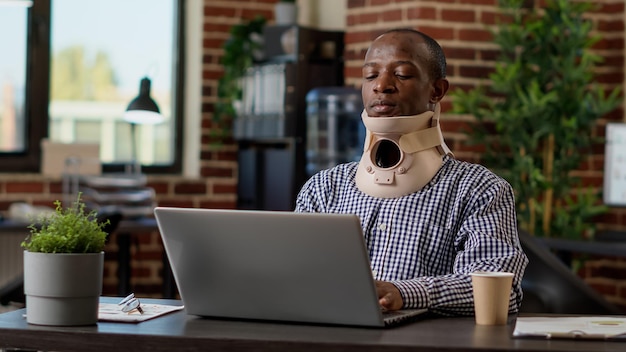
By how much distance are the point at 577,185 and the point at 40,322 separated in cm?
339

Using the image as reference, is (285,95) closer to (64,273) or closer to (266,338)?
(64,273)

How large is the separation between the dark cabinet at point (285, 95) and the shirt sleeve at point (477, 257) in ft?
10.3

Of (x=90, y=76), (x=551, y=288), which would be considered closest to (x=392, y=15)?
(x=551, y=288)

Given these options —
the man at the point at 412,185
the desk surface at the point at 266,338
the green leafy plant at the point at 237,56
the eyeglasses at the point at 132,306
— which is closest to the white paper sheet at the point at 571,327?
the desk surface at the point at 266,338

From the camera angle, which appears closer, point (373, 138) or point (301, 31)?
point (373, 138)

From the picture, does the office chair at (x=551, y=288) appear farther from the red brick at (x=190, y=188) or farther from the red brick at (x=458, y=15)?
the red brick at (x=190, y=188)

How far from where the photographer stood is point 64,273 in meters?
1.77

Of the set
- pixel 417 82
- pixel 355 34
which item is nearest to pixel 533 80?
pixel 355 34

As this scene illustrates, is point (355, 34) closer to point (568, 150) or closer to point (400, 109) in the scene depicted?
point (568, 150)

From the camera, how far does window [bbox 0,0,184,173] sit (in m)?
5.67

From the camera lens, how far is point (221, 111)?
230 inches

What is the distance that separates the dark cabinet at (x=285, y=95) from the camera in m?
5.33

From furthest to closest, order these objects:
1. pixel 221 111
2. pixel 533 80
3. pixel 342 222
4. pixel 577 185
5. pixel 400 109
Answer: pixel 221 111
pixel 577 185
pixel 533 80
pixel 400 109
pixel 342 222

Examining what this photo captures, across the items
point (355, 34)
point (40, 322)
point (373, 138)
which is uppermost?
point (355, 34)
